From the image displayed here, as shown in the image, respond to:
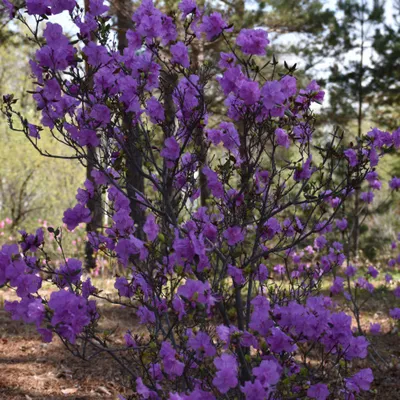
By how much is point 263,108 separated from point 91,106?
68 cm

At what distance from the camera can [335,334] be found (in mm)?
1771

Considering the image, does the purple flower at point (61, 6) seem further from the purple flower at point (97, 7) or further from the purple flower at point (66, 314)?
the purple flower at point (66, 314)

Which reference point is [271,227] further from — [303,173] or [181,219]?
[181,219]

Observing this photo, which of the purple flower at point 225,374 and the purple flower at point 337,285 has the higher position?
the purple flower at point 225,374

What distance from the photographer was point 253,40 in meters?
1.91

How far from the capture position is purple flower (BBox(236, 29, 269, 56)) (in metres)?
1.90

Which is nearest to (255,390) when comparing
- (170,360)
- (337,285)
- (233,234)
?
(170,360)

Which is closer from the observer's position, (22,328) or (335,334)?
(335,334)

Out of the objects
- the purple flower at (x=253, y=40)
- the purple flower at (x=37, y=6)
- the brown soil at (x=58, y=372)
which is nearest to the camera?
the purple flower at (x=37, y=6)

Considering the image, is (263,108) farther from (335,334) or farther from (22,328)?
(22,328)

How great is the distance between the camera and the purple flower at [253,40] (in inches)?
74.9

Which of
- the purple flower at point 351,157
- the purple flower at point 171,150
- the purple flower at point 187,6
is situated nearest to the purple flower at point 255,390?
the purple flower at point 171,150

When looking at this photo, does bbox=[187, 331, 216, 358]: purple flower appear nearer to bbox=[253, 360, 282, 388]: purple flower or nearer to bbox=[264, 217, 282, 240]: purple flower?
bbox=[253, 360, 282, 388]: purple flower

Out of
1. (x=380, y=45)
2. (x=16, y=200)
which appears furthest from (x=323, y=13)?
(x=16, y=200)
